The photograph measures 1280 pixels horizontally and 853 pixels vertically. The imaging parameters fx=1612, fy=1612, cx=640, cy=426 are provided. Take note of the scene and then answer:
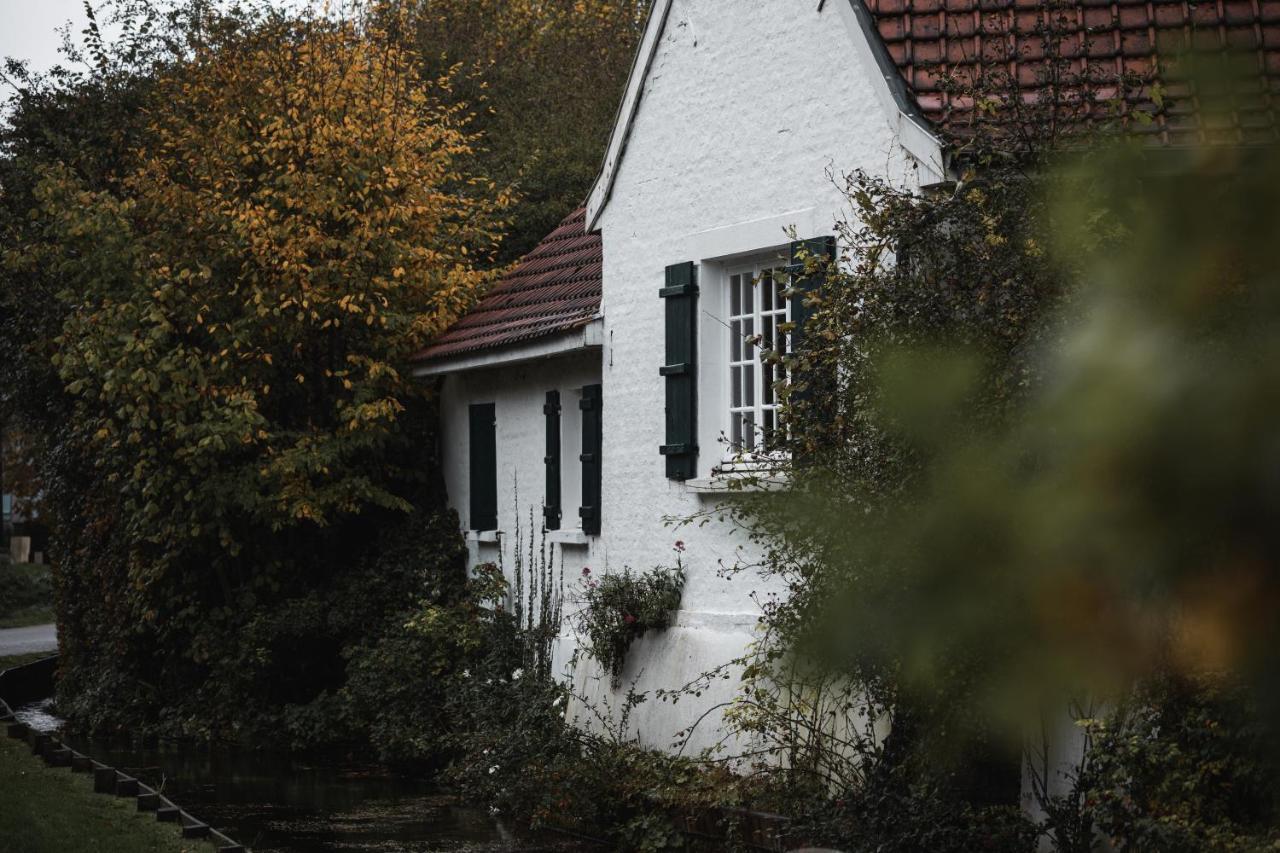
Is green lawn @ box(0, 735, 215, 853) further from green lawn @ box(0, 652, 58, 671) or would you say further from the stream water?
green lawn @ box(0, 652, 58, 671)

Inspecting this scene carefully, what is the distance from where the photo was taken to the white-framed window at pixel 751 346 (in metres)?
11.5

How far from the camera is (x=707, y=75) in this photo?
11906mm

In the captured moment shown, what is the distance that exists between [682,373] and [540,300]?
409 centimetres

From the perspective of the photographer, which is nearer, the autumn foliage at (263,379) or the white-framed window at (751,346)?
the white-framed window at (751,346)

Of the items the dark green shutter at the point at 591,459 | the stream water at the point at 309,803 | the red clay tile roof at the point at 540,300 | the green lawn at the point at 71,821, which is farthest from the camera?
the red clay tile roof at the point at 540,300

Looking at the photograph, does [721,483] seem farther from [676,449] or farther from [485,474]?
[485,474]

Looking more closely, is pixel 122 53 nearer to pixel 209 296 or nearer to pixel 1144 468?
pixel 209 296

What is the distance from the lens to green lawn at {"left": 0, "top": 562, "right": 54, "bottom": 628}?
117 feet

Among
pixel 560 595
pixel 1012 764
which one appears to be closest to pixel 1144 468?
pixel 1012 764

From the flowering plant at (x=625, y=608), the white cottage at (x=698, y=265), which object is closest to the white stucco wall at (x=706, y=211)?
the white cottage at (x=698, y=265)

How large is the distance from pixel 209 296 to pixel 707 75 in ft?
23.0

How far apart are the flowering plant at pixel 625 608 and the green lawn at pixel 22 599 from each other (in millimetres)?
25749

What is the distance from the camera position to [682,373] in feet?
39.1

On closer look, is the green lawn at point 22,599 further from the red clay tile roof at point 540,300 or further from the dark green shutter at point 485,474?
the dark green shutter at point 485,474
